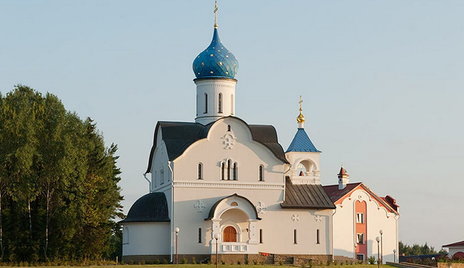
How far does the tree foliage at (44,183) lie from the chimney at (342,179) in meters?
22.4

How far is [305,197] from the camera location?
5856cm

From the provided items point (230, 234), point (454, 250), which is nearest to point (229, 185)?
point (230, 234)

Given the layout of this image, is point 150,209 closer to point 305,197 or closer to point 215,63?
point 305,197

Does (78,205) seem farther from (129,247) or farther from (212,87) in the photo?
(212,87)

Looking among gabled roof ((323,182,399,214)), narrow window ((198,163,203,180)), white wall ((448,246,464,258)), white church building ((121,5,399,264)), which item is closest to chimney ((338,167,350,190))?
gabled roof ((323,182,399,214))

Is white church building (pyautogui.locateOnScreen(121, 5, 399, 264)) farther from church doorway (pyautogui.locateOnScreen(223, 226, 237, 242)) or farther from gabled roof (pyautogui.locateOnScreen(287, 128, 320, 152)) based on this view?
gabled roof (pyautogui.locateOnScreen(287, 128, 320, 152))

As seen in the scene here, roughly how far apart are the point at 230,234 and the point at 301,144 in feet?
33.6

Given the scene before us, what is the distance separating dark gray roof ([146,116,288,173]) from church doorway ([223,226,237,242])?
180 inches

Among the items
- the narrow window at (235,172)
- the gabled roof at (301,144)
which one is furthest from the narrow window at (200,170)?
the gabled roof at (301,144)

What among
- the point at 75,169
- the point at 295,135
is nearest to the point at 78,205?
the point at 75,169

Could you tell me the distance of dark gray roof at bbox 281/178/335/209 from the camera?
189ft

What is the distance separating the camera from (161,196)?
56.9 m

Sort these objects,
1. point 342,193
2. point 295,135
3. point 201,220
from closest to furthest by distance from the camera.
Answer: point 201,220, point 295,135, point 342,193

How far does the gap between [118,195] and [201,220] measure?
13.8 meters
